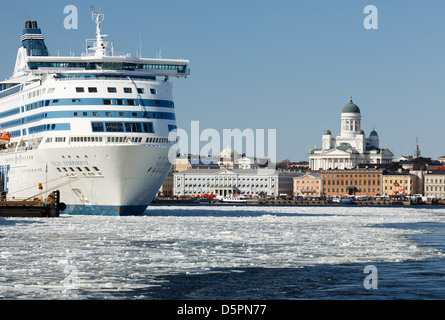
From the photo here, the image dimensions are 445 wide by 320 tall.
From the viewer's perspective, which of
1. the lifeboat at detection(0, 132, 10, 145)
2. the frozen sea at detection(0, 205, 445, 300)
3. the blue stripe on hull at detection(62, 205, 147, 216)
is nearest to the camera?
the frozen sea at detection(0, 205, 445, 300)

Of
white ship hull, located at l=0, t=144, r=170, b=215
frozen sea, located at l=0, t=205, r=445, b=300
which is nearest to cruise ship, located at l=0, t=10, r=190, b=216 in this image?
white ship hull, located at l=0, t=144, r=170, b=215

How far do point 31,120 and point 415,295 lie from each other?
47.1 metres

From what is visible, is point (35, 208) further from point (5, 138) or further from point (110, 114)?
point (5, 138)

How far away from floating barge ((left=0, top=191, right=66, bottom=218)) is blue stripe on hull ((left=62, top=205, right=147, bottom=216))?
2.97 ft

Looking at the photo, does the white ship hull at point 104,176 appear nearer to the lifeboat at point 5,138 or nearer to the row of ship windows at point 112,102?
the row of ship windows at point 112,102

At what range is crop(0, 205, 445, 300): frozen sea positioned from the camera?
960 inches

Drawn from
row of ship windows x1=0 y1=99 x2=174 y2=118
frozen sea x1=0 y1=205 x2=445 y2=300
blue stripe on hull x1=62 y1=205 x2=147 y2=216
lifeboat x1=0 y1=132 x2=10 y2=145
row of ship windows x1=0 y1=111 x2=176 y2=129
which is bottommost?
frozen sea x1=0 y1=205 x2=445 y2=300

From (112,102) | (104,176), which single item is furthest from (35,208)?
(112,102)

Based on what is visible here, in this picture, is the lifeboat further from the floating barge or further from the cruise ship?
the floating barge

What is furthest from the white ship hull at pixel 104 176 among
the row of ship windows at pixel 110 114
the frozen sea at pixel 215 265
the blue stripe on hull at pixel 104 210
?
the frozen sea at pixel 215 265

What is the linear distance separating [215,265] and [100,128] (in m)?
31.2

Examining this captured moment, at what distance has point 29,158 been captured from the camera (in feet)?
216

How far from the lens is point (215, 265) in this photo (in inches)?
1189
